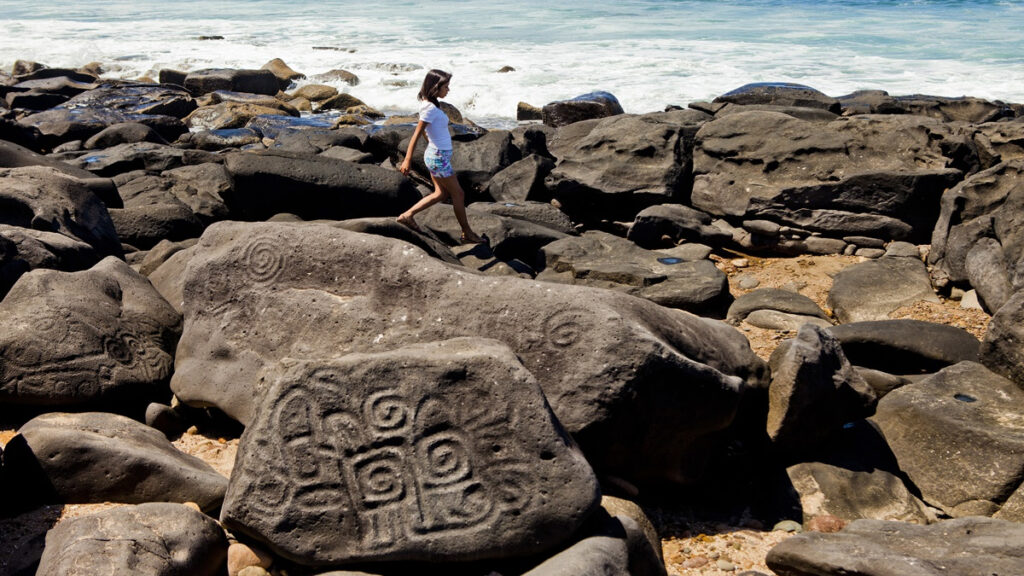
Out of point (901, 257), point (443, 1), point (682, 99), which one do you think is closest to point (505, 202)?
point (901, 257)

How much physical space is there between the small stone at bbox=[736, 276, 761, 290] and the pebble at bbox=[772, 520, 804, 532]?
3.79 m

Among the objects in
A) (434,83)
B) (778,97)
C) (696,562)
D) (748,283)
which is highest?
(434,83)

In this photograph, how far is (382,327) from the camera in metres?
4.30

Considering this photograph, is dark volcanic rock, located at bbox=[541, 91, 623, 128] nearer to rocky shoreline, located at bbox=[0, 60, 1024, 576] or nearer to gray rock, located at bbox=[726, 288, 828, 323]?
rocky shoreline, located at bbox=[0, 60, 1024, 576]

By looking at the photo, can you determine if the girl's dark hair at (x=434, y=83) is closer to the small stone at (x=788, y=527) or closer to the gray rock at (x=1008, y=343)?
the gray rock at (x=1008, y=343)

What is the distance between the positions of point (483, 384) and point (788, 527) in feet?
6.22

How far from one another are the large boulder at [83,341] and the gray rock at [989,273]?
5656mm

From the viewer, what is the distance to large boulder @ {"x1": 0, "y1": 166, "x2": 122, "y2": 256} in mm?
6656

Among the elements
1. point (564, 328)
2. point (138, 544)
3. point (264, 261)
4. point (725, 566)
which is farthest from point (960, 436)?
point (138, 544)

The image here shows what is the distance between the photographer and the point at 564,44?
27344 millimetres

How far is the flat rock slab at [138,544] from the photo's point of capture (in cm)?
302

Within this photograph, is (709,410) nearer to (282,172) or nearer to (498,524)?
(498,524)

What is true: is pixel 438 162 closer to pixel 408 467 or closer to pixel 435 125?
pixel 435 125

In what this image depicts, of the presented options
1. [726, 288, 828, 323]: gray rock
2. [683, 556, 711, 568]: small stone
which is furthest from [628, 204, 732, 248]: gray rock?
[683, 556, 711, 568]: small stone
